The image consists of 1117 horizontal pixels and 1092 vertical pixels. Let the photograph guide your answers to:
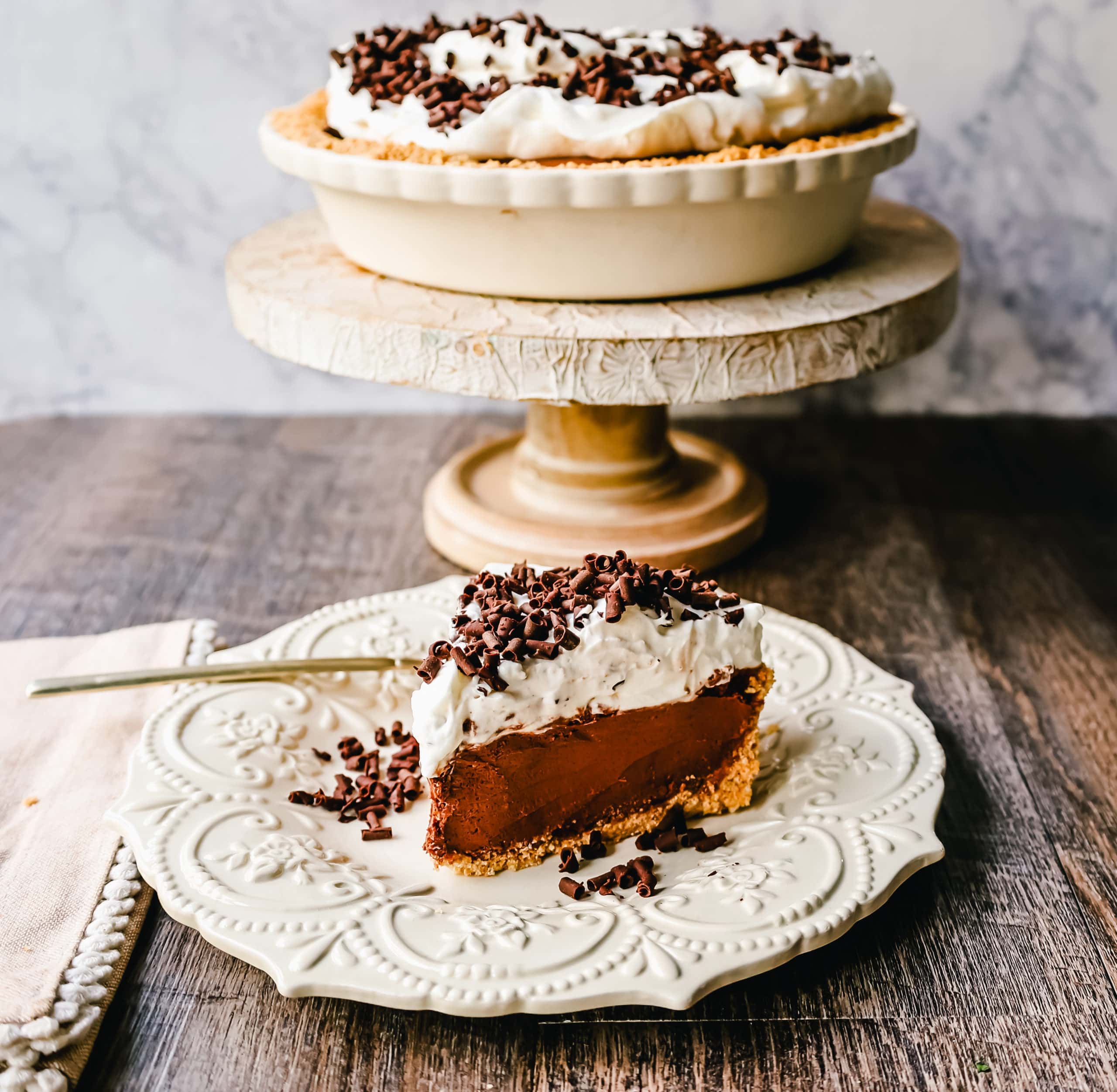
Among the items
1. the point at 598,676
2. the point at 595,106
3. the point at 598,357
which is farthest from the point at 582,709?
the point at 595,106

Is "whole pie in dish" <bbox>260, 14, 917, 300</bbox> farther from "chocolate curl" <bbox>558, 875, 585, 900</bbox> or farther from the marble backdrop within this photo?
"chocolate curl" <bbox>558, 875, 585, 900</bbox>

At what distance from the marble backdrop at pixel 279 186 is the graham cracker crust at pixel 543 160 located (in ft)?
2.21

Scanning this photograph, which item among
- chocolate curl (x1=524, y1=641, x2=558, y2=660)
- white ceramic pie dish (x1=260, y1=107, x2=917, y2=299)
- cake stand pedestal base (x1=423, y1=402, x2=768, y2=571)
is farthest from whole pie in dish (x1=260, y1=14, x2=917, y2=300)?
chocolate curl (x1=524, y1=641, x2=558, y2=660)

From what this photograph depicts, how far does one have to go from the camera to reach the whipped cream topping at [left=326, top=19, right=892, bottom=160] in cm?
150

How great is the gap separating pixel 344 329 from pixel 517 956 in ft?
2.82

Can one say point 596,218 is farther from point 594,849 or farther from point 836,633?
point 594,849

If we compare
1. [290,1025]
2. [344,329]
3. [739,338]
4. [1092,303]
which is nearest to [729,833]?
[290,1025]

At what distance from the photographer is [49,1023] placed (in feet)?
3.21

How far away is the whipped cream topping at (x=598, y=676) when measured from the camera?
1.11m

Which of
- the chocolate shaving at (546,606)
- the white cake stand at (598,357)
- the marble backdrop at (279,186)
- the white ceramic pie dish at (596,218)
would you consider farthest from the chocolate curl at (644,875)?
the marble backdrop at (279,186)

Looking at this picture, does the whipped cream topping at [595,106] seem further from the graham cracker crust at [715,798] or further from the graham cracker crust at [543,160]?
the graham cracker crust at [715,798]

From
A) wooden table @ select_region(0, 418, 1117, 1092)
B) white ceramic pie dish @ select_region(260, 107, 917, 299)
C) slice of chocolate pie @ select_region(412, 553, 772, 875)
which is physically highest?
white ceramic pie dish @ select_region(260, 107, 917, 299)

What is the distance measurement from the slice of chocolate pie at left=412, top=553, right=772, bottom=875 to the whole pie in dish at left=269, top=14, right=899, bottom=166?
0.59 meters

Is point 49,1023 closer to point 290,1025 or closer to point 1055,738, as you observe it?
point 290,1025
